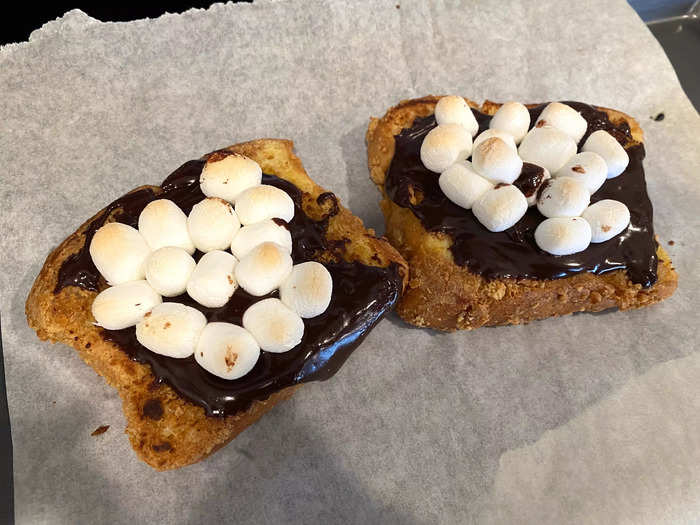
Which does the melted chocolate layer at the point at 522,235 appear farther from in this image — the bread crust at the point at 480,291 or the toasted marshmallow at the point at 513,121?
the toasted marshmallow at the point at 513,121

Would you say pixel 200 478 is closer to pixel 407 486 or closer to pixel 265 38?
pixel 407 486

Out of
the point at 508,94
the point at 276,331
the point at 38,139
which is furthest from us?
the point at 508,94

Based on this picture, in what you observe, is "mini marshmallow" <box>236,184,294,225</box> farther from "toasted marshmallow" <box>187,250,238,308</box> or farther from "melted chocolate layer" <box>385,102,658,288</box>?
"melted chocolate layer" <box>385,102,658,288</box>

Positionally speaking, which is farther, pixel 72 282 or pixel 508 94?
pixel 508 94

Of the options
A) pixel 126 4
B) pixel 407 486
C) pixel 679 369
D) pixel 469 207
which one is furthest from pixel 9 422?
pixel 679 369

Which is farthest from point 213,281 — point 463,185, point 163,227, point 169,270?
point 463,185

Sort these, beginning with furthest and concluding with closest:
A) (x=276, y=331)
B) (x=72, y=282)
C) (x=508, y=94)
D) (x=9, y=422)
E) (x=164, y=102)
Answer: (x=508, y=94) < (x=164, y=102) < (x=9, y=422) < (x=72, y=282) < (x=276, y=331)
